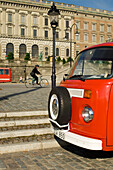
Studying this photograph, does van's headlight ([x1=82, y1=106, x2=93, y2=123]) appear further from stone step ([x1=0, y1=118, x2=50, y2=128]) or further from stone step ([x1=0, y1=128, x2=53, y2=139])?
stone step ([x1=0, y1=118, x2=50, y2=128])

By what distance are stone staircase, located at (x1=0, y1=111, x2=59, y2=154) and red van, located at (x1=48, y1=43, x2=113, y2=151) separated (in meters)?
0.77

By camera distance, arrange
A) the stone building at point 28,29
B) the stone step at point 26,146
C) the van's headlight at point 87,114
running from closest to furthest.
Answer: the van's headlight at point 87,114, the stone step at point 26,146, the stone building at point 28,29

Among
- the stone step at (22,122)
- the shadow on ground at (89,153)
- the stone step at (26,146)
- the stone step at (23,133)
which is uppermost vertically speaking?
the stone step at (22,122)

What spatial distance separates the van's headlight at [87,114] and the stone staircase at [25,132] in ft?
5.19

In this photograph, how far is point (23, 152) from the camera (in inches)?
184

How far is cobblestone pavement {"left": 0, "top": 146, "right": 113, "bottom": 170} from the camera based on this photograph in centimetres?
385

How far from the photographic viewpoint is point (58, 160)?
13.7ft

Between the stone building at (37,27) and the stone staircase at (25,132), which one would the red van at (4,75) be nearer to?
the stone building at (37,27)

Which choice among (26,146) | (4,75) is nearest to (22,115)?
(26,146)

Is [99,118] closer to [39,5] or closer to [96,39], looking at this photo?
[39,5]

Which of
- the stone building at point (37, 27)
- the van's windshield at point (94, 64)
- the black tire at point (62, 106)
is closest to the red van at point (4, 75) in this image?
the stone building at point (37, 27)

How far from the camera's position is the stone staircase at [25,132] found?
4785 millimetres

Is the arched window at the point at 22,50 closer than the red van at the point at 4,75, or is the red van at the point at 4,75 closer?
the red van at the point at 4,75

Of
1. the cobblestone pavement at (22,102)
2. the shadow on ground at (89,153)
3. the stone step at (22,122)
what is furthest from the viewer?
the cobblestone pavement at (22,102)
